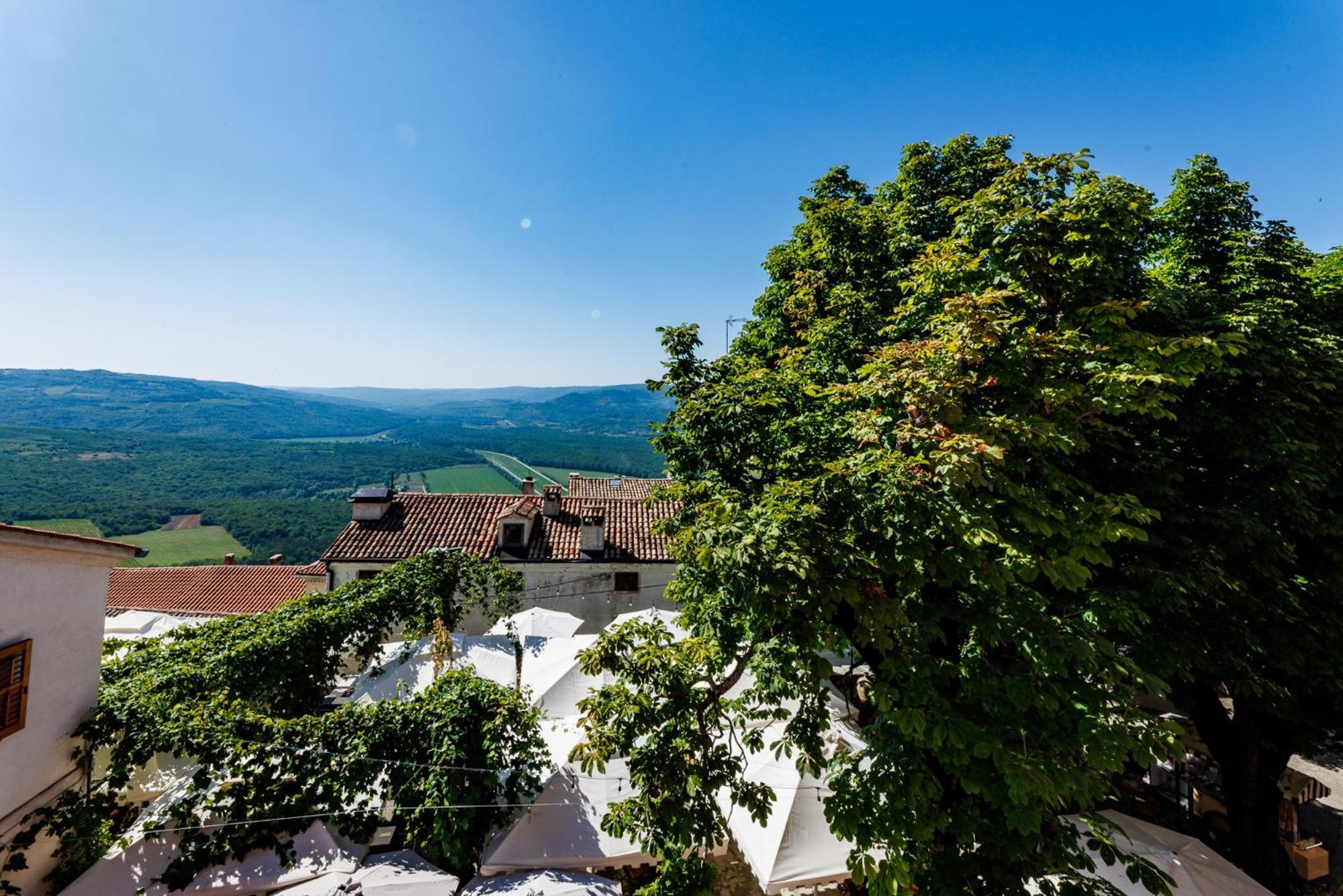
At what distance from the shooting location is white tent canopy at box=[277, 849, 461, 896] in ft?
25.2

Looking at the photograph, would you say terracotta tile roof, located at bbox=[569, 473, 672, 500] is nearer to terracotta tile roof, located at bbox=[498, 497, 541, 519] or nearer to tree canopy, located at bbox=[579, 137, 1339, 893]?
terracotta tile roof, located at bbox=[498, 497, 541, 519]

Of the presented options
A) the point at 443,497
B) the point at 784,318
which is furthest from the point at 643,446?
the point at 784,318

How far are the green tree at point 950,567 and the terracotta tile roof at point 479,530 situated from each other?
12707 mm

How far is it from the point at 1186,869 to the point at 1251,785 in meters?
3.94

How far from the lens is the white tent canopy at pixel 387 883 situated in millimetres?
7688

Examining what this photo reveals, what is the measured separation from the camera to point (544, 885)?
7.93 m

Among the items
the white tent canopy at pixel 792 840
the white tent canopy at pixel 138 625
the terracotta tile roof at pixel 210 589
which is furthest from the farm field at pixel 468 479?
the white tent canopy at pixel 792 840

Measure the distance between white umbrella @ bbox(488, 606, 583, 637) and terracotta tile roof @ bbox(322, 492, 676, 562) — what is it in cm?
416

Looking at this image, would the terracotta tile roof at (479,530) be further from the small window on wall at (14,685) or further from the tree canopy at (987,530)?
the small window on wall at (14,685)

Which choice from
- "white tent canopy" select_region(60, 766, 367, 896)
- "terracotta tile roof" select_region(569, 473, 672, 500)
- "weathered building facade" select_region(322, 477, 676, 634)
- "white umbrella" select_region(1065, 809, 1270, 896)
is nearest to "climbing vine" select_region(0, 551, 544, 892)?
"white tent canopy" select_region(60, 766, 367, 896)

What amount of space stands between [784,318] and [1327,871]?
52.6 ft

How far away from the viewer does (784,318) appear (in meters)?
14.2

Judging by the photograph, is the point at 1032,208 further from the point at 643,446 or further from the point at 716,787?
the point at 643,446

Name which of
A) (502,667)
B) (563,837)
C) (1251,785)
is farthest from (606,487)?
(1251,785)
